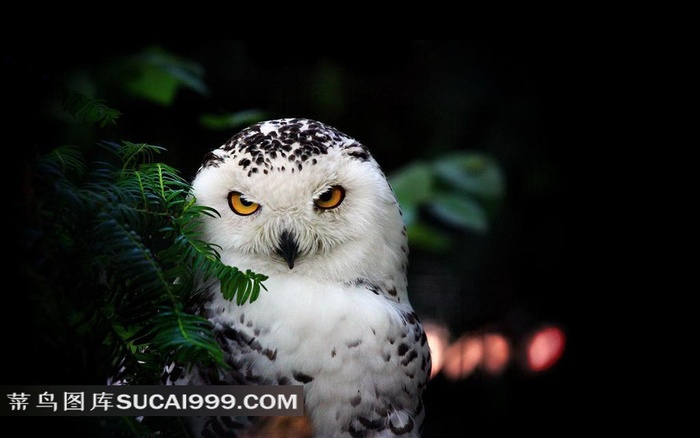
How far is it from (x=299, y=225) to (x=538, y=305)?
0.82 m

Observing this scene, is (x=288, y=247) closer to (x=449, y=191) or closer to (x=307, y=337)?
(x=307, y=337)

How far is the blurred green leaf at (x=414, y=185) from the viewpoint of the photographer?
1.32m

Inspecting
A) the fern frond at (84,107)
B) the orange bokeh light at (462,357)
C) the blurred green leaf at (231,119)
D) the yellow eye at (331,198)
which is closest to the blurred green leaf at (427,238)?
the orange bokeh light at (462,357)

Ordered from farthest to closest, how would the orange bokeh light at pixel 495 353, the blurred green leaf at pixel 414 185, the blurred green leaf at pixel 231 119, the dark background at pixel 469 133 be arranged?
1. the orange bokeh light at pixel 495 353
2. the blurred green leaf at pixel 414 185
3. the dark background at pixel 469 133
4. the blurred green leaf at pixel 231 119

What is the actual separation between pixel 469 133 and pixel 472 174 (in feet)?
0.38

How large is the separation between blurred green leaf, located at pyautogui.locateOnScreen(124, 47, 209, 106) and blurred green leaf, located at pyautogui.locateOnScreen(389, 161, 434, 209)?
434 mm

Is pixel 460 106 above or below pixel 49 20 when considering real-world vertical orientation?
below

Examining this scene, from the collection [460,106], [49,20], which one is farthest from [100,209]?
[460,106]

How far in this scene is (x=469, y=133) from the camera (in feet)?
4.71

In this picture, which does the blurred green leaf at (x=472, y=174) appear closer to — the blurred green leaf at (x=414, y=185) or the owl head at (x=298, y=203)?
the blurred green leaf at (x=414, y=185)

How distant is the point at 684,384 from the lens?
1.25m

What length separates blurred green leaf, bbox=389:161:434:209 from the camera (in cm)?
132

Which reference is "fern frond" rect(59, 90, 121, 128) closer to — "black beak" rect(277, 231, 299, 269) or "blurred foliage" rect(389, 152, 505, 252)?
"black beak" rect(277, 231, 299, 269)

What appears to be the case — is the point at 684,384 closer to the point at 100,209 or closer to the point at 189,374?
the point at 189,374
